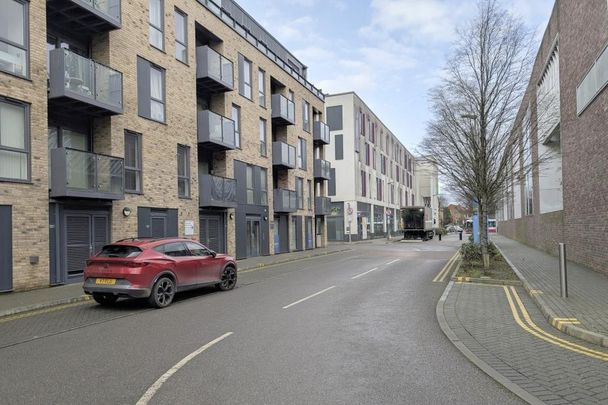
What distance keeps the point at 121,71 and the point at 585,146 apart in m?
15.5

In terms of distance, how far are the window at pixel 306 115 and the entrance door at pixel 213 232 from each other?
1318 cm

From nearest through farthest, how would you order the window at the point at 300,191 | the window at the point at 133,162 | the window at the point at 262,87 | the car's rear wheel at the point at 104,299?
the car's rear wheel at the point at 104,299 < the window at the point at 133,162 < the window at the point at 262,87 < the window at the point at 300,191

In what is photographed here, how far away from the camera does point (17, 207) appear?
40.5 ft

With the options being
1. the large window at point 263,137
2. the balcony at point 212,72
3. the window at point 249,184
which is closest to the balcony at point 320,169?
the large window at point 263,137

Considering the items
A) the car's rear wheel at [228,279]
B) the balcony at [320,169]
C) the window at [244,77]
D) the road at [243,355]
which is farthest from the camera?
the balcony at [320,169]

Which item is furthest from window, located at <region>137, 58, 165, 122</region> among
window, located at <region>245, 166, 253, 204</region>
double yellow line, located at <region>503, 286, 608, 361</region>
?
double yellow line, located at <region>503, 286, 608, 361</region>

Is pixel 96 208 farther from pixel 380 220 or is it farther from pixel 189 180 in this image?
pixel 380 220

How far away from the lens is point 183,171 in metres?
20.0

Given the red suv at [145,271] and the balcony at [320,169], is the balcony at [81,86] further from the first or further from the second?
the balcony at [320,169]

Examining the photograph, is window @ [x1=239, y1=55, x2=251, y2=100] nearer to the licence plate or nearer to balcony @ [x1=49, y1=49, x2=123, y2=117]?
balcony @ [x1=49, y1=49, x2=123, y2=117]

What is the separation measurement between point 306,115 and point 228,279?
23246 mm

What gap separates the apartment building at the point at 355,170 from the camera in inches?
1925

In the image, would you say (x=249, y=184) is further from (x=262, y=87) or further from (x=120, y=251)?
(x=120, y=251)

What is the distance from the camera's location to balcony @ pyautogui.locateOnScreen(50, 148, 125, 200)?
43.8 feet
